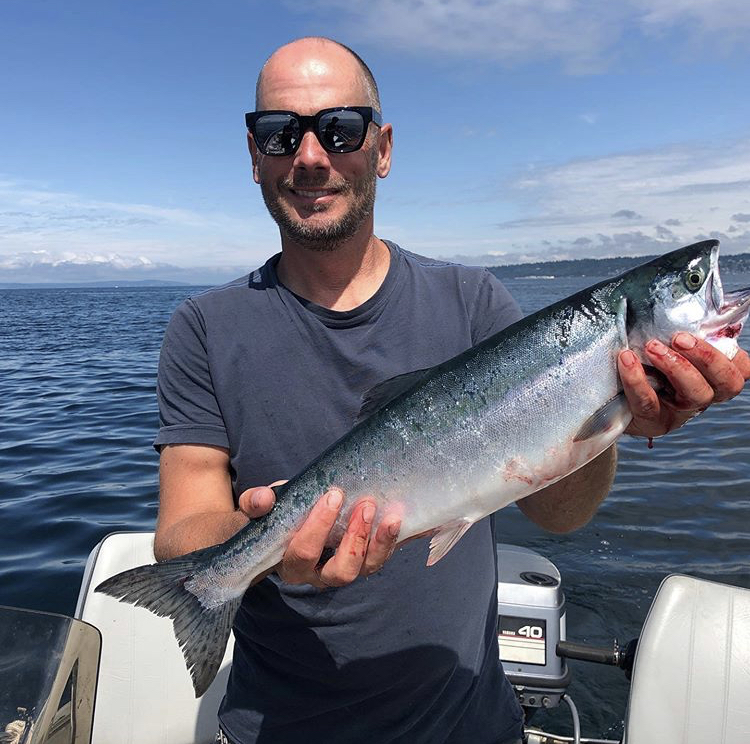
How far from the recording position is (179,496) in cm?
307

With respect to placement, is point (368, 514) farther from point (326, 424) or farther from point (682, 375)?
point (682, 375)

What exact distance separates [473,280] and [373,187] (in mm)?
673

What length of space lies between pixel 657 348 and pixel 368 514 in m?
1.25

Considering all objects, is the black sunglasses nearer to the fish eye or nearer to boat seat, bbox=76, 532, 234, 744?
the fish eye

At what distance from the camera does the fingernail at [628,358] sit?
2.55 metres

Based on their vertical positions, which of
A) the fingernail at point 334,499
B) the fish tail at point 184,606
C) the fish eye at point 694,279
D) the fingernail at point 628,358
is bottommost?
the fish tail at point 184,606

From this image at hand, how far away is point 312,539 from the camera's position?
2594 millimetres

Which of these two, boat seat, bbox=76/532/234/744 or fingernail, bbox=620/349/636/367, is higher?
fingernail, bbox=620/349/636/367

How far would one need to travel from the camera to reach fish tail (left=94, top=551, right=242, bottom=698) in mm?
2803

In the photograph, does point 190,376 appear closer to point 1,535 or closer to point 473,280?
point 473,280

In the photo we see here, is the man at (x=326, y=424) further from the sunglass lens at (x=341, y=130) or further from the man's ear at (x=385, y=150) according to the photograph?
the man's ear at (x=385, y=150)

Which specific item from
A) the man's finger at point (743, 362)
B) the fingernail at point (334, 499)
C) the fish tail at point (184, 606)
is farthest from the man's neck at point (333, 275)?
the man's finger at point (743, 362)

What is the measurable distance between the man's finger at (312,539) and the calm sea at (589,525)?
4.88 meters

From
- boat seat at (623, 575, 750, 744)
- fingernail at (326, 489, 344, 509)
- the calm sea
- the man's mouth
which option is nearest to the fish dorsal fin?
fingernail at (326, 489, 344, 509)
